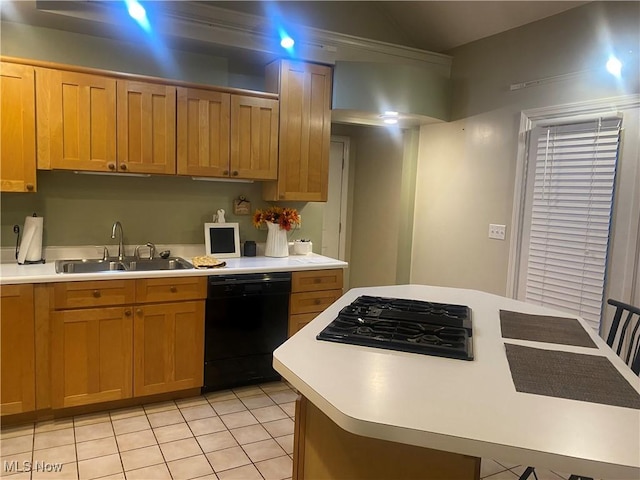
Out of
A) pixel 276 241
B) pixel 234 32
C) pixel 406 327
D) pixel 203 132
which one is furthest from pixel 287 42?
pixel 406 327

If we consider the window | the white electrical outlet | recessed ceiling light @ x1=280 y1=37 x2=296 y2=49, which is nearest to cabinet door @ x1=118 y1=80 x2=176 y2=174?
recessed ceiling light @ x1=280 y1=37 x2=296 y2=49

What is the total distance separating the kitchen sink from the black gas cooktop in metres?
1.65

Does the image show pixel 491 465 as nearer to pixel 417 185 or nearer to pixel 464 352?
pixel 464 352

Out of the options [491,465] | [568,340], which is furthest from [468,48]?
[491,465]

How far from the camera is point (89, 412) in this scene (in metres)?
2.91

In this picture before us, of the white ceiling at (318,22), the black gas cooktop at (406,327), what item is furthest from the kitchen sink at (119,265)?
the black gas cooktop at (406,327)

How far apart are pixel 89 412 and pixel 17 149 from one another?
166 centimetres

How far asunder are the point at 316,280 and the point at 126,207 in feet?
4.84

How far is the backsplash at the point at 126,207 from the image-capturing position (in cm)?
309

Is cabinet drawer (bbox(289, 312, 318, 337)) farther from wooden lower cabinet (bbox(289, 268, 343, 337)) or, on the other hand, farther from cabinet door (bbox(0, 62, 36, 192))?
cabinet door (bbox(0, 62, 36, 192))

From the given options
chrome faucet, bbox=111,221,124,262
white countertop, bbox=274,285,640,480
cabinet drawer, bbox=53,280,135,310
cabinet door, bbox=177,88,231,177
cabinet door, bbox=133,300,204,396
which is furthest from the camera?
chrome faucet, bbox=111,221,124,262

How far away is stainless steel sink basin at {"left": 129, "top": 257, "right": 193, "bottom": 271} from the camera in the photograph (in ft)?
10.8

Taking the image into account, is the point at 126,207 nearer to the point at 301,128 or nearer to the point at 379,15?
the point at 301,128

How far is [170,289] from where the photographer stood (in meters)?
2.97
